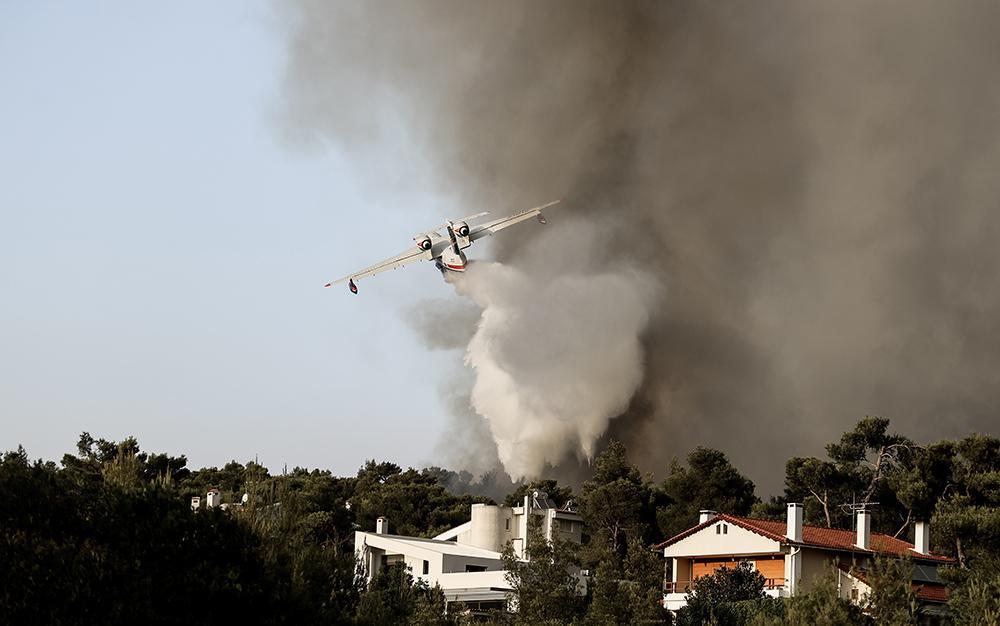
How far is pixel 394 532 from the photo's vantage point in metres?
115

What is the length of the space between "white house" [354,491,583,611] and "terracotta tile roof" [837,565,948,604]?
582 inches

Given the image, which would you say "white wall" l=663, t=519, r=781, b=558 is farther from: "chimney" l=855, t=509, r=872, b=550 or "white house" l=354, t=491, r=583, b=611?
"white house" l=354, t=491, r=583, b=611

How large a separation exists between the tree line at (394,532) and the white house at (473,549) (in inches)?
156

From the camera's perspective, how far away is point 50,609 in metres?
27.8

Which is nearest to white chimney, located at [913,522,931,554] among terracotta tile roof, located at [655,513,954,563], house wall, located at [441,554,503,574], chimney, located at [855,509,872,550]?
terracotta tile roof, located at [655,513,954,563]

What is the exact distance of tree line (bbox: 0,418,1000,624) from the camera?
1168 inches

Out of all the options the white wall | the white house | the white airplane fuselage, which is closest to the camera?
the white wall

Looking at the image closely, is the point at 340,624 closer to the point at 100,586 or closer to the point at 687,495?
the point at 100,586

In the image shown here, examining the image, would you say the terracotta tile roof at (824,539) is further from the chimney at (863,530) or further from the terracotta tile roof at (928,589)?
the terracotta tile roof at (928,589)

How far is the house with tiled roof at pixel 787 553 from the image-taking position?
68.2m

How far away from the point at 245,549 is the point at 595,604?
90.4ft

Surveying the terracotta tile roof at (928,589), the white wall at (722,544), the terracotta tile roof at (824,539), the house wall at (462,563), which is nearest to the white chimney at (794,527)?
the terracotta tile roof at (824,539)

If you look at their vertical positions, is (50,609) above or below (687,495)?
below

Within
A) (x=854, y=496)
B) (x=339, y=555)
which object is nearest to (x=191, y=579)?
(x=339, y=555)
